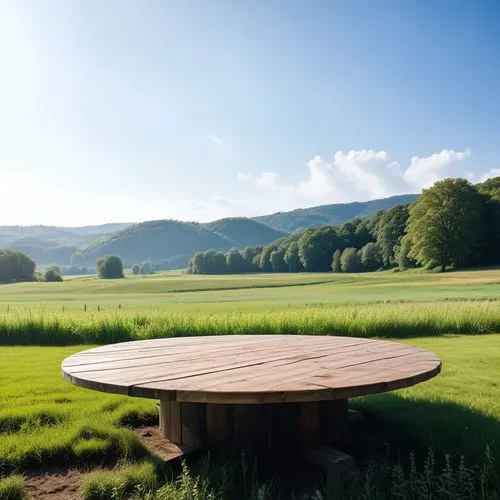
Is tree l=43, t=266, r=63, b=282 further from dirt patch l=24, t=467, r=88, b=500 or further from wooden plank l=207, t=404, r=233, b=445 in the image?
wooden plank l=207, t=404, r=233, b=445

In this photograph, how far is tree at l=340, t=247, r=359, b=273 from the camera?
61.9 m

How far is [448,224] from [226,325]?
1507 inches

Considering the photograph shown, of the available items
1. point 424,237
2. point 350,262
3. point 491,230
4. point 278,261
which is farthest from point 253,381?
point 278,261

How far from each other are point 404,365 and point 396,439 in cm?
97

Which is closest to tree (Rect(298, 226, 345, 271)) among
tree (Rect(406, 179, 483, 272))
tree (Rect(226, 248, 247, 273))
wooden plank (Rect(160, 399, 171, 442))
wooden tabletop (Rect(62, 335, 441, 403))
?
tree (Rect(226, 248, 247, 273))

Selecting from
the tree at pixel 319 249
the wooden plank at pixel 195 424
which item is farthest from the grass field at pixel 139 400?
the tree at pixel 319 249

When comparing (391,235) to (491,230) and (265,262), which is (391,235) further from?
(265,262)

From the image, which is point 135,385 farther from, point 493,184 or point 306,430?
point 493,184

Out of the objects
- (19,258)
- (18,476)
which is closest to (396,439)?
(18,476)

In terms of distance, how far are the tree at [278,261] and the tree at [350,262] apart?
57.3ft

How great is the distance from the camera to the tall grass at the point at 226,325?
37.1 feet

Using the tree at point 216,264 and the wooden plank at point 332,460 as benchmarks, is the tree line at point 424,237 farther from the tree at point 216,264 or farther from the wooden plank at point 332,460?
the wooden plank at point 332,460

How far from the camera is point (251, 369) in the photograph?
3.42m

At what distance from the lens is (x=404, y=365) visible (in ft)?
11.8
